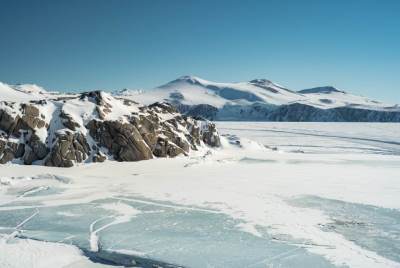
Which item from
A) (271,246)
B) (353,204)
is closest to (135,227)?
(271,246)

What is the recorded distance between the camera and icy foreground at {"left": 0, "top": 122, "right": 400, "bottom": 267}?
15.4m

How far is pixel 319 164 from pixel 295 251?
25.3 meters

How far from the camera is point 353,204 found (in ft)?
75.8

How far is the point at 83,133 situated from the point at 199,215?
17.6 m

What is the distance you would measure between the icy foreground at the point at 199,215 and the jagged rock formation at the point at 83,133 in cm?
151

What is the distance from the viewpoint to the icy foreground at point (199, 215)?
1543cm

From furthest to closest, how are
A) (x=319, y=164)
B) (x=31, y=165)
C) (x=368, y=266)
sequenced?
1. (x=319, y=164)
2. (x=31, y=165)
3. (x=368, y=266)

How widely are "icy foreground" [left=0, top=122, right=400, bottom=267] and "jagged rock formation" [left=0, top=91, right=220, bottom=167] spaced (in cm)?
151

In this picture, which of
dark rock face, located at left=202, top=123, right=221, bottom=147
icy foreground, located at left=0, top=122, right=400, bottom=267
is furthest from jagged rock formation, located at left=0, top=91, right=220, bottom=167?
dark rock face, located at left=202, top=123, right=221, bottom=147

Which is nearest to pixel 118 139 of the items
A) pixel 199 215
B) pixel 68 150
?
pixel 68 150

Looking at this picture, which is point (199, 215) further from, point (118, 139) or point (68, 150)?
point (118, 139)

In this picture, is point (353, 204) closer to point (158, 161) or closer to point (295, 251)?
point (295, 251)

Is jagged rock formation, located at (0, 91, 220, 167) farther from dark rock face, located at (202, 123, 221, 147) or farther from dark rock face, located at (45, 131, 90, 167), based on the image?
dark rock face, located at (202, 123, 221, 147)

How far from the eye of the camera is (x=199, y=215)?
20.8 metres
